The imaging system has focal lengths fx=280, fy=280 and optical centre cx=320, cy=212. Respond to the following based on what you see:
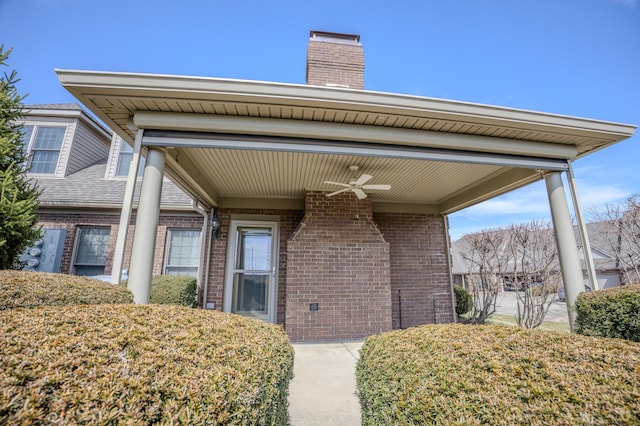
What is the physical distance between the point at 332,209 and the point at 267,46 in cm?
404

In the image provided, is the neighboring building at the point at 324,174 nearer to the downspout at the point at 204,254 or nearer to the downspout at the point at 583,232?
the downspout at the point at 204,254

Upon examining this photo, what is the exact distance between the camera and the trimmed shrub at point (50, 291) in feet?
6.94

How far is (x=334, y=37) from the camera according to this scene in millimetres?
8062

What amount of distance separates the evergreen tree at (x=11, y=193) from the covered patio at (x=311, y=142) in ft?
3.60

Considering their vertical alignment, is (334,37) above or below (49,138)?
above

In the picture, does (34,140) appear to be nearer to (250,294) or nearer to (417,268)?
(250,294)

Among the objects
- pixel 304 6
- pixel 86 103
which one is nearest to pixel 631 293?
pixel 86 103

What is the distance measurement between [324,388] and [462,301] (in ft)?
20.5

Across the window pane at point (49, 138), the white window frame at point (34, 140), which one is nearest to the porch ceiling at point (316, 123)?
the white window frame at point (34, 140)

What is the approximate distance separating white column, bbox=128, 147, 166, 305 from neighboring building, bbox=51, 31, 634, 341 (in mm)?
17

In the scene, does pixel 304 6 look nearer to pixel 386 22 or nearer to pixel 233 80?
pixel 386 22

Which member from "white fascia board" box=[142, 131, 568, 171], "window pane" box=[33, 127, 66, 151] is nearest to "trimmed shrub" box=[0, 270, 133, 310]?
"white fascia board" box=[142, 131, 568, 171]

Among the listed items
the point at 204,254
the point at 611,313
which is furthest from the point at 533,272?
the point at 204,254

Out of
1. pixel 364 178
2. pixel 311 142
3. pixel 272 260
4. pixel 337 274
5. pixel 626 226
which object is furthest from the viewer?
pixel 626 226
